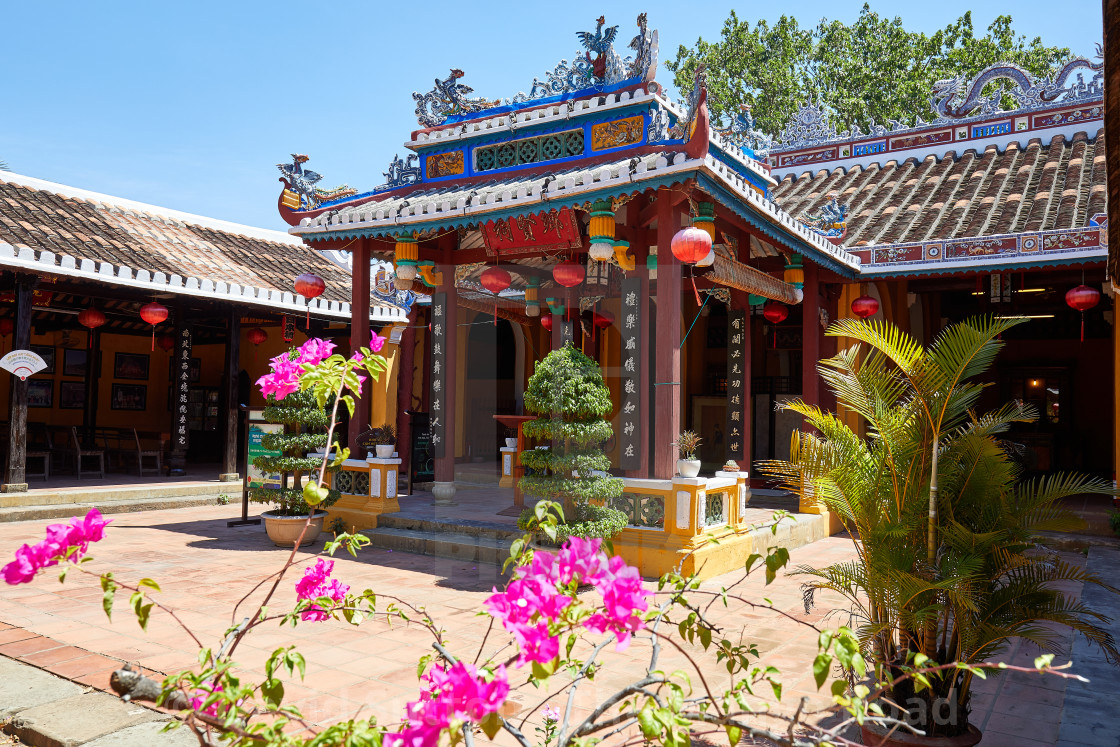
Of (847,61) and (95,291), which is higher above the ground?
(847,61)

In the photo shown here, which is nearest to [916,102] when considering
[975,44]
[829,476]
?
[975,44]

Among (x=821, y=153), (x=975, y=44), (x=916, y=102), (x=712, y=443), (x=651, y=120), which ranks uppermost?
(x=975, y=44)

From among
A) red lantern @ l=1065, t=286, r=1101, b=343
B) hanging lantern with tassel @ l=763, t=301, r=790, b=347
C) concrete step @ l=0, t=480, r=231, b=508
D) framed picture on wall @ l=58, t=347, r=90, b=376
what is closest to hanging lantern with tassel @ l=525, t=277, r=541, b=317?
hanging lantern with tassel @ l=763, t=301, r=790, b=347

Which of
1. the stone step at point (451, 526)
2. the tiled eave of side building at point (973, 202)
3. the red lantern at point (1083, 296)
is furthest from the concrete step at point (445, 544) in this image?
the red lantern at point (1083, 296)

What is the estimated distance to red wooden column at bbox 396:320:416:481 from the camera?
11672 mm

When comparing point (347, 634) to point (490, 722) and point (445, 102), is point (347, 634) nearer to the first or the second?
point (490, 722)

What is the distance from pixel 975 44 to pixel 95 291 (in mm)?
26215

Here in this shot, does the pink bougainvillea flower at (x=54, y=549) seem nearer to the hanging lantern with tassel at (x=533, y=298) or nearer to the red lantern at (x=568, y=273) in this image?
the red lantern at (x=568, y=273)

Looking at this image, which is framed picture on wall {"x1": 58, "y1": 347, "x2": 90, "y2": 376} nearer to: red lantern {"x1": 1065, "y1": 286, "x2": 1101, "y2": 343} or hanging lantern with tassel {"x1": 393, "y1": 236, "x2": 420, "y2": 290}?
hanging lantern with tassel {"x1": 393, "y1": 236, "x2": 420, "y2": 290}

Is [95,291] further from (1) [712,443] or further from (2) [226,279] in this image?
(1) [712,443]

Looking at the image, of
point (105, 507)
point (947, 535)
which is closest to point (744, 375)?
point (947, 535)

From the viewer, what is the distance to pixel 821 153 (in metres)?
14.2

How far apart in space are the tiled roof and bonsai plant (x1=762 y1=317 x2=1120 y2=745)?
712cm

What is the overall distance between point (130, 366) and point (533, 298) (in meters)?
9.48
